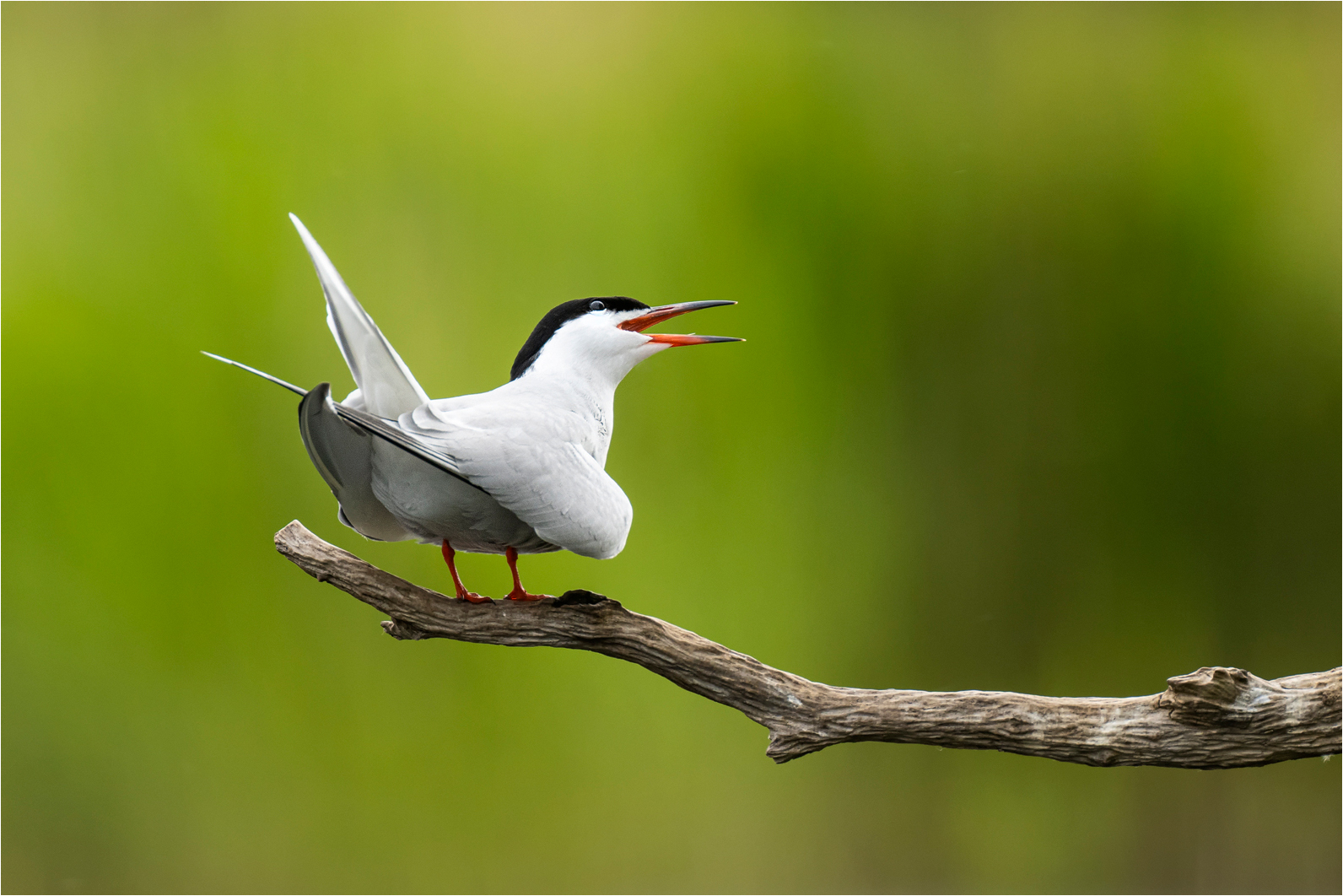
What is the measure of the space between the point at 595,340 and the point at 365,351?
0.44 meters

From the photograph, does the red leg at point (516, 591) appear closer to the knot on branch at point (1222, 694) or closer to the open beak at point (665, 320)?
the open beak at point (665, 320)

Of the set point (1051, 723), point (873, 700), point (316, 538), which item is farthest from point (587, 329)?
point (1051, 723)

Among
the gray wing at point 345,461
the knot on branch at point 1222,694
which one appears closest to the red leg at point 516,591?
the gray wing at point 345,461

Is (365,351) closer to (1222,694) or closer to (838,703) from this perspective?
(838,703)

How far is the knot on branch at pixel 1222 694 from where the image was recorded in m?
1.50

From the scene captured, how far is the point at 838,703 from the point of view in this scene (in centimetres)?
170

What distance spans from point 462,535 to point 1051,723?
3.40 ft

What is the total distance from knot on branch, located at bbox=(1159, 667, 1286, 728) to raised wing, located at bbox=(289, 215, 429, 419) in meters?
1.28

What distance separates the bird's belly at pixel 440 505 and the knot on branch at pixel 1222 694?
103 centimetres

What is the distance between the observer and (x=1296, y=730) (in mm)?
1515

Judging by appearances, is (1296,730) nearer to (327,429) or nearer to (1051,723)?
(1051,723)

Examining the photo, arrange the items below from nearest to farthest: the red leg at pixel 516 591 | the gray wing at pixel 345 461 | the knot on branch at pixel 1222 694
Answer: the gray wing at pixel 345 461 < the knot on branch at pixel 1222 694 < the red leg at pixel 516 591

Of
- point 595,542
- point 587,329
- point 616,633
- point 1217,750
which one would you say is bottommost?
point 1217,750

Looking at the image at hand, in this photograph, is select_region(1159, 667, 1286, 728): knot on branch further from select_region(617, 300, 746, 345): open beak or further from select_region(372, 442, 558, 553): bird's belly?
select_region(372, 442, 558, 553): bird's belly
